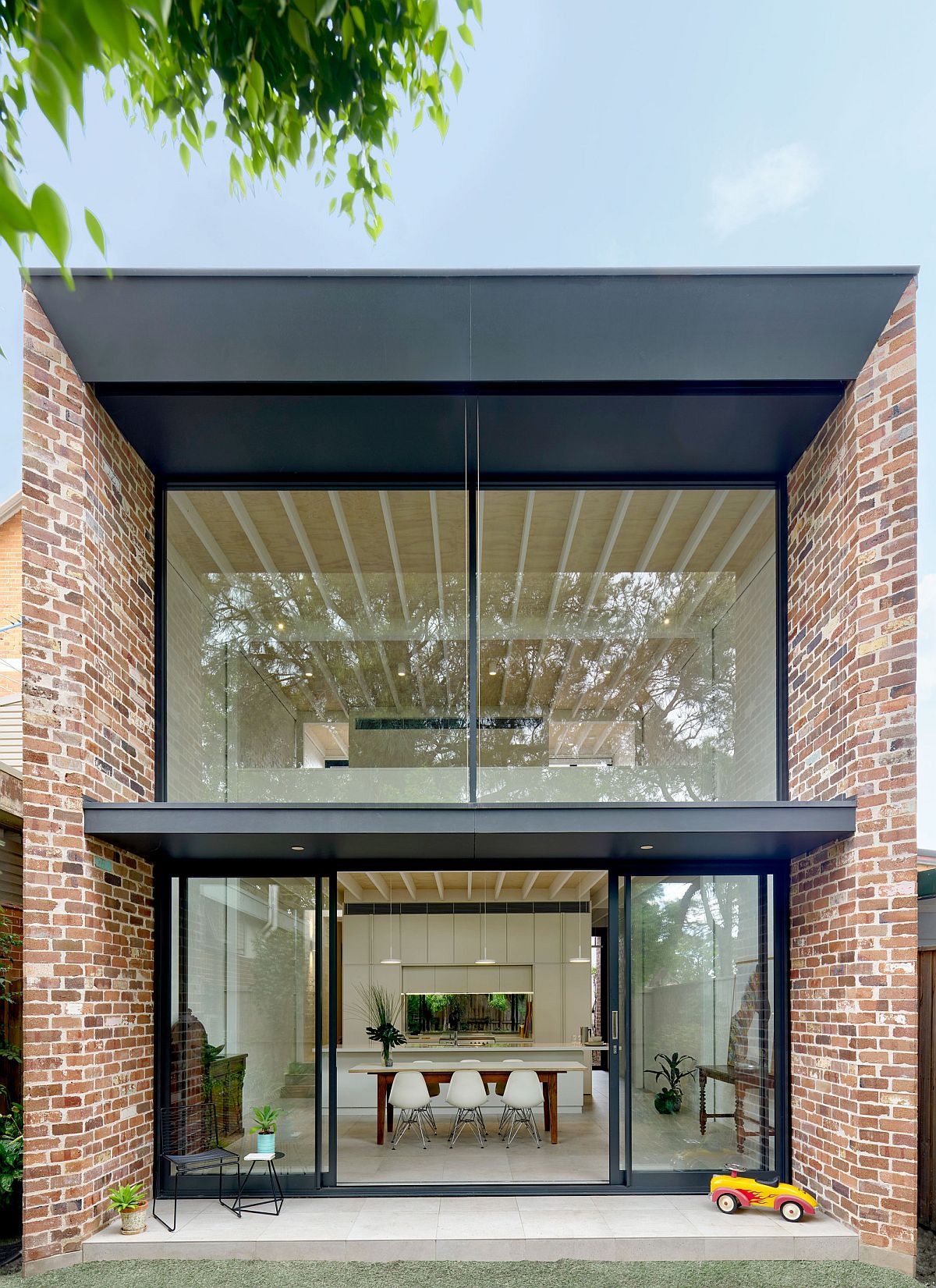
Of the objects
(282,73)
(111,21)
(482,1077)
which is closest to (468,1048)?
(482,1077)

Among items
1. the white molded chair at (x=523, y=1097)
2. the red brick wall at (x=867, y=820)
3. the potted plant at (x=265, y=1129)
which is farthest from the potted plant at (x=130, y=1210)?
the red brick wall at (x=867, y=820)

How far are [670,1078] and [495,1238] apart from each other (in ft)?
5.77

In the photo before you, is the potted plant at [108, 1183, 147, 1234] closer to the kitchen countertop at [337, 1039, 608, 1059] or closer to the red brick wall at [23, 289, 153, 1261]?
the red brick wall at [23, 289, 153, 1261]

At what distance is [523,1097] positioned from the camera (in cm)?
950

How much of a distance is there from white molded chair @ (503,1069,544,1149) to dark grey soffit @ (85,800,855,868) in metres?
3.49

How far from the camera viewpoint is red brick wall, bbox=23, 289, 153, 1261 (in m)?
6.02

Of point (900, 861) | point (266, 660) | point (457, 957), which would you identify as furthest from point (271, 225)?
point (900, 861)

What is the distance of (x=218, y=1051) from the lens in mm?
7449

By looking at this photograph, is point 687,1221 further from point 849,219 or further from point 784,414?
point 849,219

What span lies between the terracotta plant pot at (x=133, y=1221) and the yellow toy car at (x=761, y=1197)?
3.50 metres

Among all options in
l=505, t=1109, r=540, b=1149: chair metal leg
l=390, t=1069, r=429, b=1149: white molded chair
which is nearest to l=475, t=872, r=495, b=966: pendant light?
l=505, t=1109, r=540, b=1149: chair metal leg

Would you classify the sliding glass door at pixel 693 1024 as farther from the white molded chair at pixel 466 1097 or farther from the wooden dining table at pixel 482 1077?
the white molded chair at pixel 466 1097

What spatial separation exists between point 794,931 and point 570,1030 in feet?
28.5

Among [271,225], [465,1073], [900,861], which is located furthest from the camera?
[271,225]
